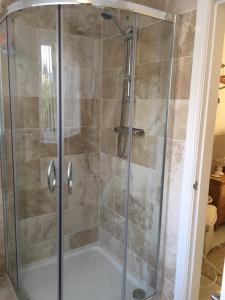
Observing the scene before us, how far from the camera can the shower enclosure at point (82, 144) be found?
180 centimetres

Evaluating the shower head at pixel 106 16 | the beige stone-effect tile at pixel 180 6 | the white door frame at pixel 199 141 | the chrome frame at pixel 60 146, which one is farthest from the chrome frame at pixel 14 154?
the white door frame at pixel 199 141

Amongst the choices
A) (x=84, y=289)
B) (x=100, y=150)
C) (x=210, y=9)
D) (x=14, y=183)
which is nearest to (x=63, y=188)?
(x=14, y=183)

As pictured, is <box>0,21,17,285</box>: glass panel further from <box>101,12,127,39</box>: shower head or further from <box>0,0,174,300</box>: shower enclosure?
<box>101,12,127,39</box>: shower head

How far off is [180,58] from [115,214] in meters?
1.38

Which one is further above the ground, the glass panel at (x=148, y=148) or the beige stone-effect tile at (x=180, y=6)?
the beige stone-effect tile at (x=180, y=6)

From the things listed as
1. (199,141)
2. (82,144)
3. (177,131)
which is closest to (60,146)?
(82,144)

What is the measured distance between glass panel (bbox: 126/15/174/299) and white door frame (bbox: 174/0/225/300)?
24 cm

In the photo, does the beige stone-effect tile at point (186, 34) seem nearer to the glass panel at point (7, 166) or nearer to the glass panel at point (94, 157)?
the glass panel at point (94, 157)

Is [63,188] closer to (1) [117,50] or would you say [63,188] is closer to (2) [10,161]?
(2) [10,161]

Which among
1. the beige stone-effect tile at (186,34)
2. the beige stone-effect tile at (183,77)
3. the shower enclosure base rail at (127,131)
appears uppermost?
the beige stone-effect tile at (186,34)

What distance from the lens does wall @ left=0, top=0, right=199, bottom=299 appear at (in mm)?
A: 1577

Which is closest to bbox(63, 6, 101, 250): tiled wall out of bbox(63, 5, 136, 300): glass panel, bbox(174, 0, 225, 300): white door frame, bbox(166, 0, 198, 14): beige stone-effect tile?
bbox(63, 5, 136, 300): glass panel

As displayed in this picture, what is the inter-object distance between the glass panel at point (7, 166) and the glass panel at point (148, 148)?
933 millimetres

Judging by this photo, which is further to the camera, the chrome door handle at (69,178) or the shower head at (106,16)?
the chrome door handle at (69,178)
